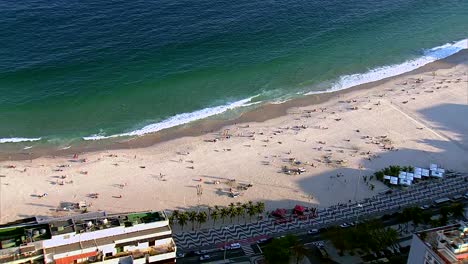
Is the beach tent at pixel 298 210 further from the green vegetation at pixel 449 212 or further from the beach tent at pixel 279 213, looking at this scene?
the green vegetation at pixel 449 212

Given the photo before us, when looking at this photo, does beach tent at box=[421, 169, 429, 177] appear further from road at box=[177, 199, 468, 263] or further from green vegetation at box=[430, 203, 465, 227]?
green vegetation at box=[430, 203, 465, 227]

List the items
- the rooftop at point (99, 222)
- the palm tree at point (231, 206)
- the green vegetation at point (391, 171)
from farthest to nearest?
the green vegetation at point (391, 171), the palm tree at point (231, 206), the rooftop at point (99, 222)

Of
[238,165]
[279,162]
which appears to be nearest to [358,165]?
[279,162]

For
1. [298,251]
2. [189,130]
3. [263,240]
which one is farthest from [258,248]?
[189,130]

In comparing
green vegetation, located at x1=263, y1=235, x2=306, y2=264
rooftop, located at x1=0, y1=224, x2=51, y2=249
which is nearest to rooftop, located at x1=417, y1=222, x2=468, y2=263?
green vegetation, located at x1=263, y1=235, x2=306, y2=264

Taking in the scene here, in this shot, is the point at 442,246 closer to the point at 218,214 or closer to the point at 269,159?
the point at 218,214

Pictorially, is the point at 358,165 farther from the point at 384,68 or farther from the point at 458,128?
the point at 384,68

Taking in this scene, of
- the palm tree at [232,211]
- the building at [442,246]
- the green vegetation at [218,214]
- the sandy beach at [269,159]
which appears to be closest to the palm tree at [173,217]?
the green vegetation at [218,214]
